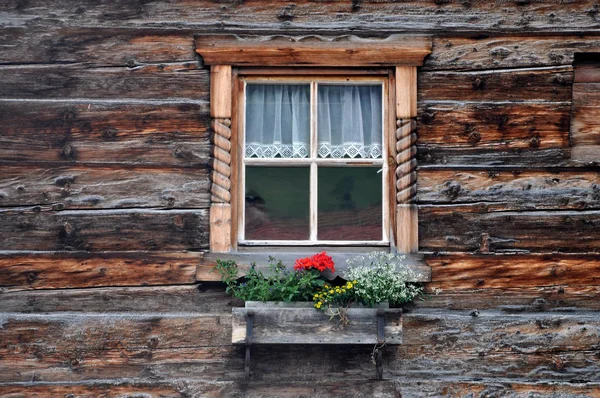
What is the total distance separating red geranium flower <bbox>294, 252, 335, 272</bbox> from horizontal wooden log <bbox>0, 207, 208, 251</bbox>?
675mm

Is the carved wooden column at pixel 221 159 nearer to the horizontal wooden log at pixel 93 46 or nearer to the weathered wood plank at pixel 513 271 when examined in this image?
the horizontal wooden log at pixel 93 46

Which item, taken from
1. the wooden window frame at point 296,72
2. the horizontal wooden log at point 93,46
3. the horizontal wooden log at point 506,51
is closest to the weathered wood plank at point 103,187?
the wooden window frame at point 296,72

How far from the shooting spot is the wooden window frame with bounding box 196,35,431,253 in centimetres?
531

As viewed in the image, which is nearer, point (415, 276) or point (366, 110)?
point (415, 276)

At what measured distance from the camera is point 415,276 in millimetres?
5176

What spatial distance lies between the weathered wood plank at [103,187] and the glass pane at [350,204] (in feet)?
2.59

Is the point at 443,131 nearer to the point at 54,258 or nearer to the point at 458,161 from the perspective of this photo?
the point at 458,161

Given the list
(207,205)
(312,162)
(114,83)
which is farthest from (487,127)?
(114,83)

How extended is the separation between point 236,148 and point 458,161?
1.46 metres

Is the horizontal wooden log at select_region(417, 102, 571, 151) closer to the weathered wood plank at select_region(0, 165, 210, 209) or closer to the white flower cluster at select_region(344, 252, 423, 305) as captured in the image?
the white flower cluster at select_region(344, 252, 423, 305)

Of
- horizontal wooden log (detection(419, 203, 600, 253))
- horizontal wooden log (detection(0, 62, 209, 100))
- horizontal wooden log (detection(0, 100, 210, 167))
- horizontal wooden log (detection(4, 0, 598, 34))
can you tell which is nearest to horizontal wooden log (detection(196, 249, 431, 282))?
horizontal wooden log (detection(419, 203, 600, 253))

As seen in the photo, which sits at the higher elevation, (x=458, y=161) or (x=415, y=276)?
(x=458, y=161)

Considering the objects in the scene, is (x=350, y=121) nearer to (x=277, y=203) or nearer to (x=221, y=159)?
(x=277, y=203)

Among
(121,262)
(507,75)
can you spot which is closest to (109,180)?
(121,262)
